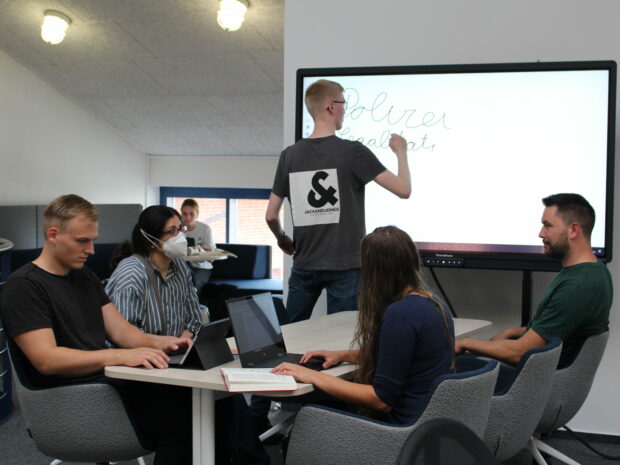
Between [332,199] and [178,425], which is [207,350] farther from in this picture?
[332,199]

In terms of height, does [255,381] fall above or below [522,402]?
above

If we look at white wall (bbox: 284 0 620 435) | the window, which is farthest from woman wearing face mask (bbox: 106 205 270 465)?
the window

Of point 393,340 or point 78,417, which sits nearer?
point 393,340

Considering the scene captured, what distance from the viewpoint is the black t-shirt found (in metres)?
1.73

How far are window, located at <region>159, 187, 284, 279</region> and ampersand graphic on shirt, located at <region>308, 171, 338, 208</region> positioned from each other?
4822 millimetres

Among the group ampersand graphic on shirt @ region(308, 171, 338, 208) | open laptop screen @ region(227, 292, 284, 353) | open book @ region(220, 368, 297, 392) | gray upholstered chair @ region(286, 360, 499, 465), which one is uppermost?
ampersand graphic on shirt @ region(308, 171, 338, 208)

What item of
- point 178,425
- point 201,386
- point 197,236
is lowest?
point 178,425

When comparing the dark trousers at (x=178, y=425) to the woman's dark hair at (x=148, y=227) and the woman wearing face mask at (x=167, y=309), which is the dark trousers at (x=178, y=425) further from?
the woman's dark hair at (x=148, y=227)

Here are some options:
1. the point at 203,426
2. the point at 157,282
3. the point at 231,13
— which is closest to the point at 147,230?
the point at 157,282

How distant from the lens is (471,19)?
3115 mm

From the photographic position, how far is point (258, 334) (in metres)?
1.87

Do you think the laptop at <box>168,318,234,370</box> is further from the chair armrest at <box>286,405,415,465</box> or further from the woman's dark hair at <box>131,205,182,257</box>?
the woman's dark hair at <box>131,205,182,257</box>

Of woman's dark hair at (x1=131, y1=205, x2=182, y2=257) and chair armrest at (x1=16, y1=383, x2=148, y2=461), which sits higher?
woman's dark hair at (x1=131, y1=205, x2=182, y2=257)

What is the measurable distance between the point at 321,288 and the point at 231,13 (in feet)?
7.97
